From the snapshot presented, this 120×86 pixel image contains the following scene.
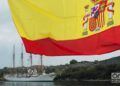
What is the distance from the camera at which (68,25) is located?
5824 millimetres

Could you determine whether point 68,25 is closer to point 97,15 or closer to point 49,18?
point 49,18

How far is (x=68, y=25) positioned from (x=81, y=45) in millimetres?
289

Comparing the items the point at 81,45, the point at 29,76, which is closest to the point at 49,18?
the point at 81,45

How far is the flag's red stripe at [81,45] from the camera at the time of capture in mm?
5645

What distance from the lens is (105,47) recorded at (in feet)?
18.7

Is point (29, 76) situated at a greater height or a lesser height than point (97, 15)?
greater

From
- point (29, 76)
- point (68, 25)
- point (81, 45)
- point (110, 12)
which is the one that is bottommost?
point (81, 45)

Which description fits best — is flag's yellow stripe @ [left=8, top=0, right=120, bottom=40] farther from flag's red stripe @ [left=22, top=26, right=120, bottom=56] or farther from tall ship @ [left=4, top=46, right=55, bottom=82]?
tall ship @ [left=4, top=46, right=55, bottom=82]

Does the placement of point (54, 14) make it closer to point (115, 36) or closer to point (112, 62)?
point (115, 36)

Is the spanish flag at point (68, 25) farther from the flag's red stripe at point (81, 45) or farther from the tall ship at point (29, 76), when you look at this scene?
the tall ship at point (29, 76)

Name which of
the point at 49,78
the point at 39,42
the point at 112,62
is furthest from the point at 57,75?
the point at 39,42

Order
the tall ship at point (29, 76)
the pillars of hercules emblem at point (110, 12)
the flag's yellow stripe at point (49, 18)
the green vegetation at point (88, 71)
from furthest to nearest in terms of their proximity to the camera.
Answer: the tall ship at point (29, 76) < the green vegetation at point (88, 71) < the flag's yellow stripe at point (49, 18) < the pillars of hercules emblem at point (110, 12)

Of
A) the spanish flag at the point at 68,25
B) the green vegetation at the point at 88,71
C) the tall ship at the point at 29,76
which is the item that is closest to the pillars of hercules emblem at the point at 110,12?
the spanish flag at the point at 68,25

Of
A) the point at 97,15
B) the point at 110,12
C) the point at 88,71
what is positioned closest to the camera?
the point at 110,12
